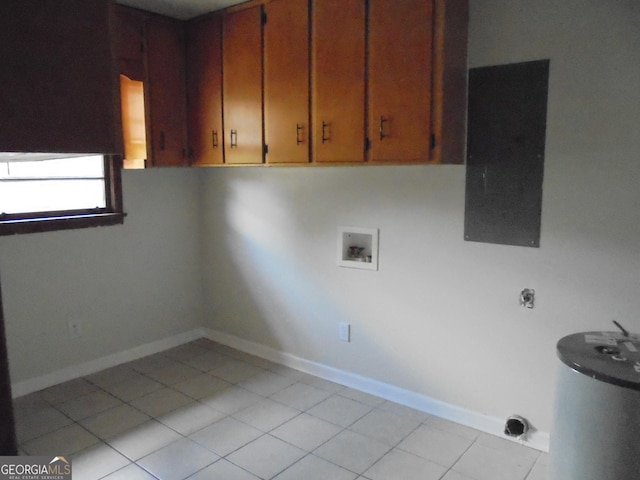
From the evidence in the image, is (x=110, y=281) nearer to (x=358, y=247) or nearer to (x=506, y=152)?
(x=358, y=247)

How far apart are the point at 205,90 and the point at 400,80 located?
151cm

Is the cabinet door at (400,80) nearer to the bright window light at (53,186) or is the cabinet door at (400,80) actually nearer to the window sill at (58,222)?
the bright window light at (53,186)

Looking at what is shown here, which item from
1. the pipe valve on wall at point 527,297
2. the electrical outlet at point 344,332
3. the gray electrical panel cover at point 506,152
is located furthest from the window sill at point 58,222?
the pipe valve on wall at point 527,297

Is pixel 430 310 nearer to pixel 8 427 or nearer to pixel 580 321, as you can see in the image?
pixel 580 321

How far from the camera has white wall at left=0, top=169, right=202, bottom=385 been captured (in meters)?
2.96

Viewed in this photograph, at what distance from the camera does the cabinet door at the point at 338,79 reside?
2.46m

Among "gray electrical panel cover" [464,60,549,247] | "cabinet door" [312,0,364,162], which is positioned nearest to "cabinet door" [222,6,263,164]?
"cabinet door" [312,0,364,162]

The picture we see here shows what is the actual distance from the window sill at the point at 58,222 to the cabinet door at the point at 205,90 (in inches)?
27.3

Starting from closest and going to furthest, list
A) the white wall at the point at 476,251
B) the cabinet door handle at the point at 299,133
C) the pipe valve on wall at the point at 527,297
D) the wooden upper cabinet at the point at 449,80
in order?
the white wall at the point at 476,251
the wooden upper cabinet at the point at 449,80
the pipe valve on wall at the point at 527,297
the cabinet door handle at the point at 299,133

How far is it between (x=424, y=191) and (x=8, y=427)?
7.91ft

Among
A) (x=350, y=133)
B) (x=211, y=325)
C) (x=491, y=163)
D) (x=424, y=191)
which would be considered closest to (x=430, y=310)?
(x=424, y=191)

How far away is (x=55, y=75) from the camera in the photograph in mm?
417

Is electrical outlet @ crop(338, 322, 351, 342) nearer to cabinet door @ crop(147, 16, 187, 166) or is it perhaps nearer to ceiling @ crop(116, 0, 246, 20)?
cabinet door @ crop(147, 16, 187, 166)

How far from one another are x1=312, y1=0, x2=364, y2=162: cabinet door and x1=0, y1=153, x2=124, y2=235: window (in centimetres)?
146
